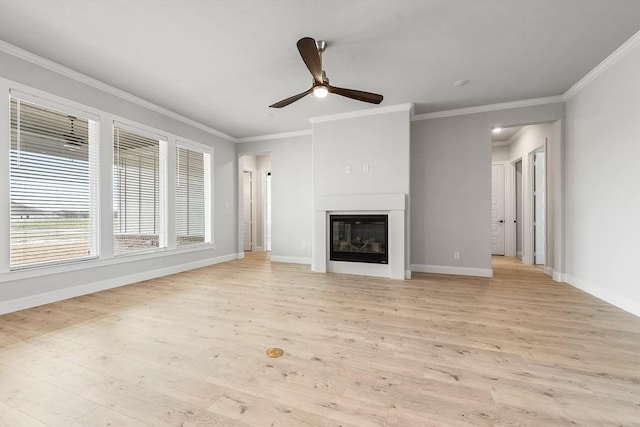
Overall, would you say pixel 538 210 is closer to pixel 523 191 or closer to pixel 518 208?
pixel 523 191

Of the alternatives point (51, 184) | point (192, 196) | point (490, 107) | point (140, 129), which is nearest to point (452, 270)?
point (490, 107)

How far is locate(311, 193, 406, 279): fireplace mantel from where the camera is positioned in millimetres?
4227

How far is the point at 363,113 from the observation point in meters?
4.51

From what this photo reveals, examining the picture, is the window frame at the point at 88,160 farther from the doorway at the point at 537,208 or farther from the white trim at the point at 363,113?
Result: the doorway at the point at 537,208

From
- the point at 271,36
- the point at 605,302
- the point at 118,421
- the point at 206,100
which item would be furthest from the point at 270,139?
the point at 605,302

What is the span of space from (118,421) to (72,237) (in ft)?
9.86

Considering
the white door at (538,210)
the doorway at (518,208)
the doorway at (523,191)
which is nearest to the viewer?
the doorway at (523,191)

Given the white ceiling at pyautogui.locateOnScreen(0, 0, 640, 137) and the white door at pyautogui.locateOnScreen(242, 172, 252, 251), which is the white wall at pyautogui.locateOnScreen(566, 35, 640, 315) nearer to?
the white ceiling at pyautogui.locateOnScreen(0, 0, 640, 137)

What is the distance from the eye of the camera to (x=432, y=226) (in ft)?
15.5

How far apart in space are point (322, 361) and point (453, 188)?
3.87 meters

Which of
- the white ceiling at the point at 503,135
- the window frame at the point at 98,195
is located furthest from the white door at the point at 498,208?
the window frame at the point at 98,195

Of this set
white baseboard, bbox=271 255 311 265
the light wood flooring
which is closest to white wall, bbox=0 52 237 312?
the light wood flooring

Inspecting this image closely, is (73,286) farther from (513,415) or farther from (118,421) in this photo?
(513,415)

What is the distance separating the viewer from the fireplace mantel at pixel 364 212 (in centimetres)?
423
